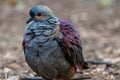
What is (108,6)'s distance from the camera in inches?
400

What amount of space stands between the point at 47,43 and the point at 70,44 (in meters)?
0.25

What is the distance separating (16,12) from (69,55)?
5.80 m

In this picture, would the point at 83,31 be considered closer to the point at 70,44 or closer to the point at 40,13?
the point at 70,44

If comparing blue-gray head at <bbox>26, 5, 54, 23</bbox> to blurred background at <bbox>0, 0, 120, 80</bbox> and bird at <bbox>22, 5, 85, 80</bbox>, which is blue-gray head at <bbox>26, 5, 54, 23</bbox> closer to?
bird at <bbox>22, 5, 85, 80</bbox>

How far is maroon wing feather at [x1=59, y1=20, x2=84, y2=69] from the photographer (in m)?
4.48

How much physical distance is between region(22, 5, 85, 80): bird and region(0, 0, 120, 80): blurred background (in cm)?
87

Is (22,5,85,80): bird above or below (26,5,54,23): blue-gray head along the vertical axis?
below

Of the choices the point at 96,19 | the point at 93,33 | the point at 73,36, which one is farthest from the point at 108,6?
the point at 73,36

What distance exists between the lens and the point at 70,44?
14.9 ft

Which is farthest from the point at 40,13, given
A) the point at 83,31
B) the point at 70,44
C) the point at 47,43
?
the point at 83,31

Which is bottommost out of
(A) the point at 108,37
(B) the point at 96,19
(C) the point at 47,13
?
(C) the point at 47,13

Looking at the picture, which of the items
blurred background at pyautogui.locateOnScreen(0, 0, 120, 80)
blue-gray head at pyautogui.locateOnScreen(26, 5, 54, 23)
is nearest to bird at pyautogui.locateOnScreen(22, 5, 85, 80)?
blue-gray head at pyautogui.locateOnScreen(26, 5, 54, 23)

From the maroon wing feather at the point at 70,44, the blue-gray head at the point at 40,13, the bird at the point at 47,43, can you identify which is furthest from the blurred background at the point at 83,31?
the blue-gray head at the point at 40,13

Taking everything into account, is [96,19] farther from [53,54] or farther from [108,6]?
[53,54]
